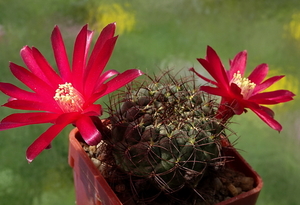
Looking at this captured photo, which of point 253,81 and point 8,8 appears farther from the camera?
point 8,8

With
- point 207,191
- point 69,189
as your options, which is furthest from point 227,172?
point 69,189

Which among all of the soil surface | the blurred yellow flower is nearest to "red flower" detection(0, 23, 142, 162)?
the soil surface

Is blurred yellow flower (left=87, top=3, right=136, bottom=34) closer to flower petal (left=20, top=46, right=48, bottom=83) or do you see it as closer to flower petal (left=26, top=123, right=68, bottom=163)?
flower petal (left=20, top=46, right=48, bottom=83)

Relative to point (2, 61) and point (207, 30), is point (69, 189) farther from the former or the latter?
point (207, 30)

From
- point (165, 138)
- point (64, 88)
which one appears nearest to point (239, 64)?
point (165, 138)

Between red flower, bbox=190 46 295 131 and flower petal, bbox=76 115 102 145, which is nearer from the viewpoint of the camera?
flower petal, bbox=76 115 102 145

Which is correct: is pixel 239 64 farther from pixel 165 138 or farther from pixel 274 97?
pixel 165 138

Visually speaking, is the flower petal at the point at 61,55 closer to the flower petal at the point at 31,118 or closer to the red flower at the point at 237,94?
the flower petal at the point at 31,118
